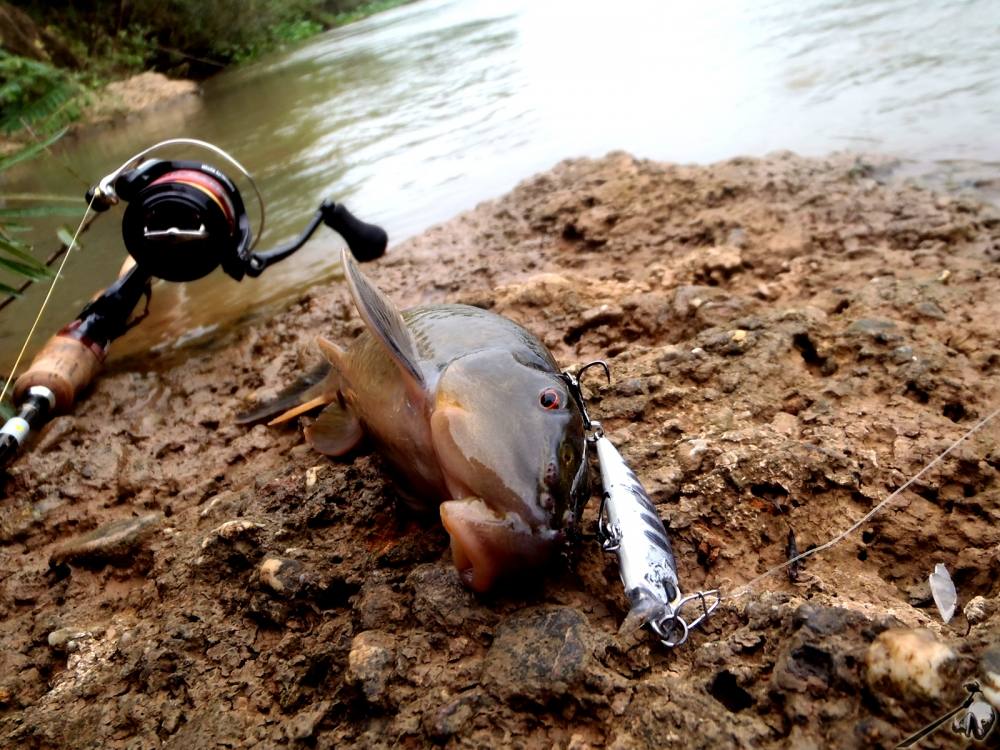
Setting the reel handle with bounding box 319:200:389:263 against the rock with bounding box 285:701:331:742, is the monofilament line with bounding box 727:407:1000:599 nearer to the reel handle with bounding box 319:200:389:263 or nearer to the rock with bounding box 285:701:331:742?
the rock with bounding box 285:701:331:742

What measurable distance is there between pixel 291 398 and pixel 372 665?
198cm

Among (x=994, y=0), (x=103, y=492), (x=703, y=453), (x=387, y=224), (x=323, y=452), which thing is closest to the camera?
(x=703, y=453)

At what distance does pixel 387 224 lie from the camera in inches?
259

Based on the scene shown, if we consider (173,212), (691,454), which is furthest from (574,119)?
(691,454)

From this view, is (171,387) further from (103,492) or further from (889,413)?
(889,413)

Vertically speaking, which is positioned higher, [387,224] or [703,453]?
[703,453]

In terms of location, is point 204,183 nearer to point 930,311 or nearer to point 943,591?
point 930,311

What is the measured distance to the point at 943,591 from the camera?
1764mm

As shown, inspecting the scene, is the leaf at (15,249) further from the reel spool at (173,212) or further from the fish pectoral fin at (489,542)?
the fish pectoral fin at (489,542)

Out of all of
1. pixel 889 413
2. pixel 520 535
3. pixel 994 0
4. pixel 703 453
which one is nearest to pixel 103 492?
pixel 520 535

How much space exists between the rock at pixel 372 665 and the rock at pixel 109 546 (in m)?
1.33

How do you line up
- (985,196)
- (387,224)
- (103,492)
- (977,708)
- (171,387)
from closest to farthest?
(977,708) < (103,492) < (171,387) < (985,196) < (387,224)

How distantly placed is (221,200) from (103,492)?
1.69m

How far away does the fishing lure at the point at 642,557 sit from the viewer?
1.70 meters
